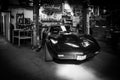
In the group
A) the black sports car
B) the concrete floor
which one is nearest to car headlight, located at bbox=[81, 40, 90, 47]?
the black sports car

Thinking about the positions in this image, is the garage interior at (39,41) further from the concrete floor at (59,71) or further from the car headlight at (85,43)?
the car headlight at (85,43)

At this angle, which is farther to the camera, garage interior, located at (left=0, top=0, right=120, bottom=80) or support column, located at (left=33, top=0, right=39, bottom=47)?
support column, located at (left=33, top=0, right=39, bottom=47)

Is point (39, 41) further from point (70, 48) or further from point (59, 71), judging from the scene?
point (59, 71)

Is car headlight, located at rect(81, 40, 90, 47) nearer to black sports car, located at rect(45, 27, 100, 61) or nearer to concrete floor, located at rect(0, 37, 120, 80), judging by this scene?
black sports car, located at rect(45, 27, 100, 61)

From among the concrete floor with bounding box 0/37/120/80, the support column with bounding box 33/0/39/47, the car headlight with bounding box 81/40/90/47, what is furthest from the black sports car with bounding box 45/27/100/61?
the support column with bounding box 33/0/39/47

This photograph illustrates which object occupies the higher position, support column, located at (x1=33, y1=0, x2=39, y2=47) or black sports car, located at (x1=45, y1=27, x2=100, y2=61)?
support column, located at (x1=33, y1=0, x2=39, y2=47)

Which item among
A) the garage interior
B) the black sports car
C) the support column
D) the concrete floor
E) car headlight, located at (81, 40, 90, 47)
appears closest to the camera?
the concrete floor

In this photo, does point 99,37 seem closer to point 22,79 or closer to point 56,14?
point 56,14

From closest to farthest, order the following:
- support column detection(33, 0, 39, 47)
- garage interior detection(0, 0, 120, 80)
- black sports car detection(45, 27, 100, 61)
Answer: garage interior detection(0, 0, 120, 80)
black sports car detection(45, 27, 100, 61)
support column detection(33, 0, 39, 47)

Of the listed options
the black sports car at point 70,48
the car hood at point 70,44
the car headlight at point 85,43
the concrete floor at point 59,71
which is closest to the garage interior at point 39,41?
the concrete floor at point 59,71

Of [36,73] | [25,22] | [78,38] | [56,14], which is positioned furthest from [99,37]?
[36,73]

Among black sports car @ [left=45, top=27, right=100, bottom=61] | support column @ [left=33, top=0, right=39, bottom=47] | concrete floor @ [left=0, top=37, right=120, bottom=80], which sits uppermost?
Result: support column @ [left=33, top=0, right=39, bottom=47]

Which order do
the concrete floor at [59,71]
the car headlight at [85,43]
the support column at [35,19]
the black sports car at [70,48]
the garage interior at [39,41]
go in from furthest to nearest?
the support column at [35,19] → the car headlight at [85,43] → the black sports car at [70,48] → the garage interior at [39,41] → the concrete floor at [59,71]

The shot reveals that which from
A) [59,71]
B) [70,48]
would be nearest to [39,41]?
[70,48]
